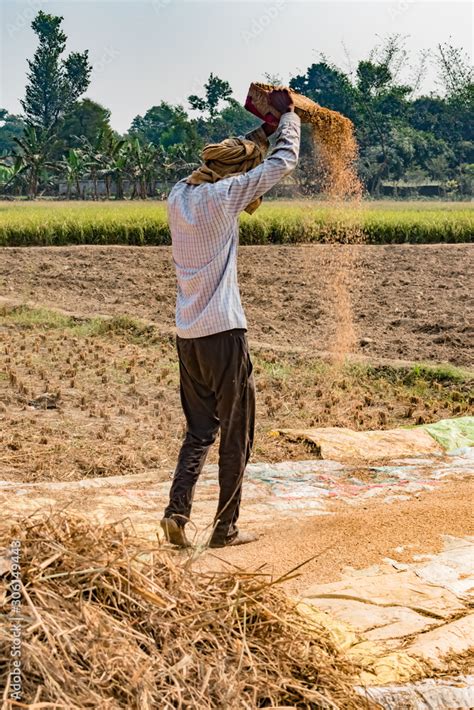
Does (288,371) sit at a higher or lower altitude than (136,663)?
lower

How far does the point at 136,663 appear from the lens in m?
1.81

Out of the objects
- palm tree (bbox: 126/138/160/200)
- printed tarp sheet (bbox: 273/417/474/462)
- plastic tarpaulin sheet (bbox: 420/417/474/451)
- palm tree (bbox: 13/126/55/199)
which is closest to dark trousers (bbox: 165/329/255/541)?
printed tarp sheet (bbox: 273/417/474/462)

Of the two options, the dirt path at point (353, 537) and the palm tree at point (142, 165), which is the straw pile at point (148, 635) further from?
the palm tree at point (142, 165)

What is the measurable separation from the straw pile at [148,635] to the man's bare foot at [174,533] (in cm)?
78

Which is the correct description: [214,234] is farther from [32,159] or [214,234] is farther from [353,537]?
[32,159]

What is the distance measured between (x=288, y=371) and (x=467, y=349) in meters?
1.94

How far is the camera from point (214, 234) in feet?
10.1

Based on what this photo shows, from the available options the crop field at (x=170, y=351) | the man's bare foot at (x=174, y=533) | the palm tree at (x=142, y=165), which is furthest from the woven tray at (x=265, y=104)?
the palm tree at (x=142, y=165)

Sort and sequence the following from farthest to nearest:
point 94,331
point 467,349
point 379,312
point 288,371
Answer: point 379,312
point 94,331
point 467,349
point 288,371

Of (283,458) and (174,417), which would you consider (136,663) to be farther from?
(174,417)

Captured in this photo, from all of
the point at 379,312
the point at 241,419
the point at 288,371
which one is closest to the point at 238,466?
the point at 241,419

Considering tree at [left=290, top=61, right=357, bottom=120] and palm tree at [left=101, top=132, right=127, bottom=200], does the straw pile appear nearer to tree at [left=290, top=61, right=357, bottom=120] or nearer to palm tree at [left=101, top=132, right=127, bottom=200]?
palm tree at [left=101, top=132, right=127, bottom=200]

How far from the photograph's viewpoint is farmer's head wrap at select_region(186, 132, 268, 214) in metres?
3.07

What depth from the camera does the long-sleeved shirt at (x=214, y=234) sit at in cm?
300
